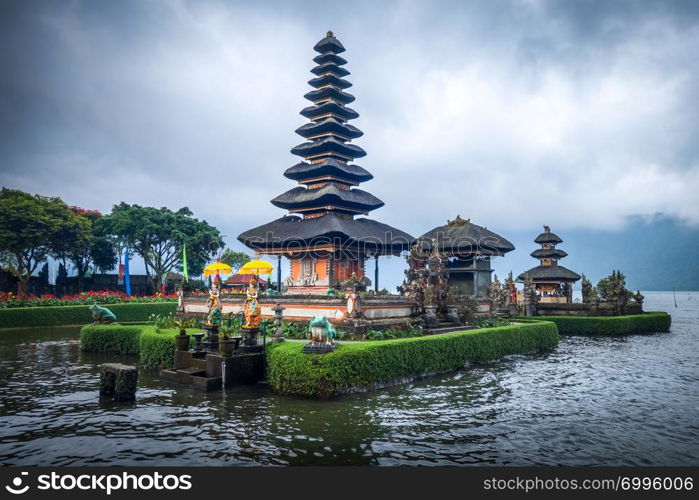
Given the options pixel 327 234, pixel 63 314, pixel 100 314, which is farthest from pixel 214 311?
pixel 63 314

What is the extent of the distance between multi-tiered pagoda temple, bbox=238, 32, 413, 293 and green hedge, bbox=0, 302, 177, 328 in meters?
12.7

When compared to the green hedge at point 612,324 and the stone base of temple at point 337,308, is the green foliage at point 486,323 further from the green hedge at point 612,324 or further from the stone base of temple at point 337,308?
the green hedge at point 612,324

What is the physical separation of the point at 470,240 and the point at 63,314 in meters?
34.0

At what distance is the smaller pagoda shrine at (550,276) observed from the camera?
47062mm

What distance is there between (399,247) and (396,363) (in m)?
21.3

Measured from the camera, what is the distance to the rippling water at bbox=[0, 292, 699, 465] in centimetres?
937

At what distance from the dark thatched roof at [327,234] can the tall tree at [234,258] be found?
40.5 m

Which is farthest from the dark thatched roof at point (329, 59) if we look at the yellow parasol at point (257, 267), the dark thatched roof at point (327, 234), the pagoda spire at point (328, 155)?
the yellow parasol at point (257, 267)

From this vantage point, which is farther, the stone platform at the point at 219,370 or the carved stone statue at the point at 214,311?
the carved stone statue at the point at 214,311

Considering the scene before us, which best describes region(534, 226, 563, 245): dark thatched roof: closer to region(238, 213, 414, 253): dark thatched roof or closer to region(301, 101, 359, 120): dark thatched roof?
region(238, 213, 414, 253): dark thatched roof

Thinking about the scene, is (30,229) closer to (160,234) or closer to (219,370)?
(160,234)

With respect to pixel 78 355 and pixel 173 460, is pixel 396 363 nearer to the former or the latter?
pixel 173 460

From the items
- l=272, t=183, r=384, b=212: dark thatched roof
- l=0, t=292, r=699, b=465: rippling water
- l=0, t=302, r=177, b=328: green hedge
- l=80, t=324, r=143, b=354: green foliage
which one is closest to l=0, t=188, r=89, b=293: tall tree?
l=0, t=302, r=177, b=328: green hedge

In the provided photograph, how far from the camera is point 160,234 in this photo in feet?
172
